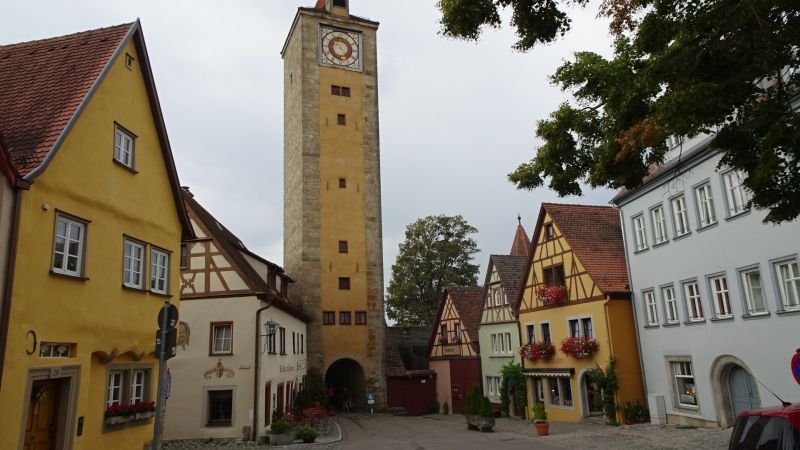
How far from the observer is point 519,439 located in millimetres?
19234

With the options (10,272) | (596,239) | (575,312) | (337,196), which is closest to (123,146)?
(10,272)

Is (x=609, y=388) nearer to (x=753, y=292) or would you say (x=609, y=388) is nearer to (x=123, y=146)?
(x=753, y=292)

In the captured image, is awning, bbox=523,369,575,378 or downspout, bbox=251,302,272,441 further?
awning, bbox=523,369,575,378

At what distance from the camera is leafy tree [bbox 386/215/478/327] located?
50.5 m

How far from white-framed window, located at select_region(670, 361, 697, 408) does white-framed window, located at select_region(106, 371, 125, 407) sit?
52.2 ft

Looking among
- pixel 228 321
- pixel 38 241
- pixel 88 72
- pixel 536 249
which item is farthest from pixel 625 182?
pixel 536 249

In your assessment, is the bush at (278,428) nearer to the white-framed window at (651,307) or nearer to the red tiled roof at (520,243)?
the white-framed window at (651,307)

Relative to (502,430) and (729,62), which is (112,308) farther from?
(502,430)

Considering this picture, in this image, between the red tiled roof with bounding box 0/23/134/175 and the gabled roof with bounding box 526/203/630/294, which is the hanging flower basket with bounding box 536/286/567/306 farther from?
the red tiled roof with bounding box 0/23/134/175

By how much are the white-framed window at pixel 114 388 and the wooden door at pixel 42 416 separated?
1.46 m

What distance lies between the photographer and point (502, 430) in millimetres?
22641

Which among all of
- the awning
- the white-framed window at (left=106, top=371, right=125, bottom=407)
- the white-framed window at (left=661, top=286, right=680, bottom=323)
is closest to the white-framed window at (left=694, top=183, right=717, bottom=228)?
the white-framed window at (left=661, top=286, right=680, bottom=323)

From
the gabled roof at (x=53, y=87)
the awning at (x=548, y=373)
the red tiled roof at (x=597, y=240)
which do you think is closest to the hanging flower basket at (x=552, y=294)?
the red tiled roof at (x=597, y=240)

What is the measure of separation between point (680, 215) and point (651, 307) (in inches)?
142
